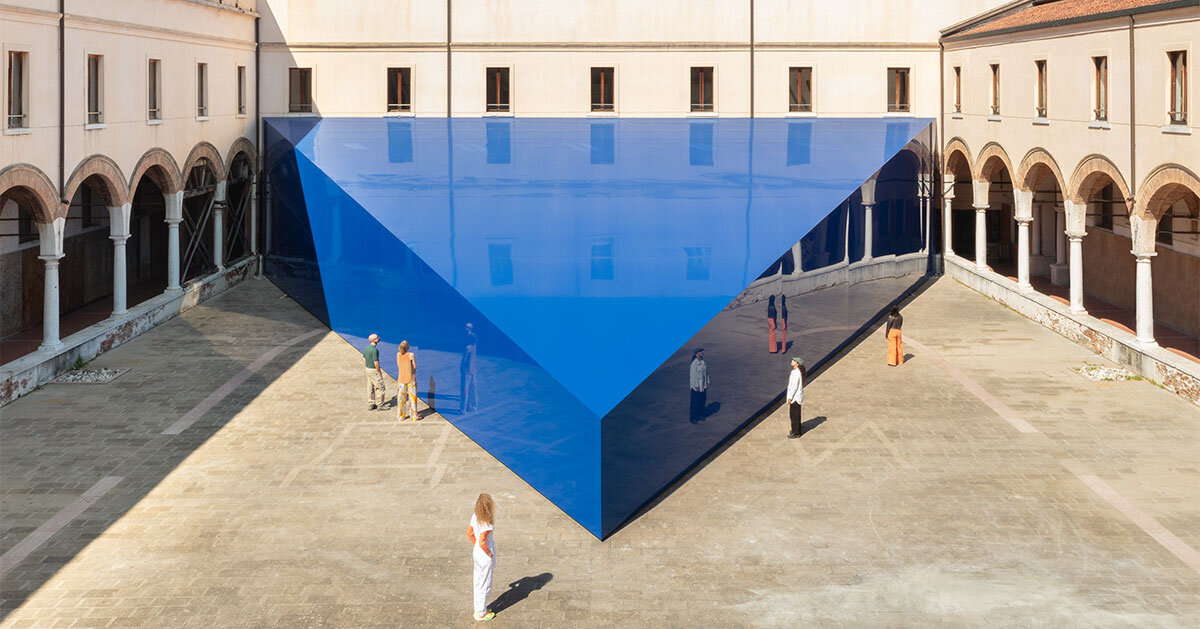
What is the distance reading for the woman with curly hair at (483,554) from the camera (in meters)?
13.1

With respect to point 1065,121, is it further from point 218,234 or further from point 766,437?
point 218,234

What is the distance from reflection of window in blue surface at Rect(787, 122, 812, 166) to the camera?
27.6m

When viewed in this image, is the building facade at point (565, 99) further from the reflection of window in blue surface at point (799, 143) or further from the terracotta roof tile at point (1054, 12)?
the reflection of window in blue surface at point (799, 143)

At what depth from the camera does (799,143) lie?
3061 cm

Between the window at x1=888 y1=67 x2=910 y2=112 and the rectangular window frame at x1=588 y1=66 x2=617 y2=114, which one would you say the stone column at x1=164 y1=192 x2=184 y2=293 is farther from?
the window at x1=888 y1=67 x2=910 y2=112

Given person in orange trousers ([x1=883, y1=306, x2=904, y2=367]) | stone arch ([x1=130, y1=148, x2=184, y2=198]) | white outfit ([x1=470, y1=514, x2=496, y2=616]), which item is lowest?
white outfit ([x1=470, y1=514, x2=496, y2=616])

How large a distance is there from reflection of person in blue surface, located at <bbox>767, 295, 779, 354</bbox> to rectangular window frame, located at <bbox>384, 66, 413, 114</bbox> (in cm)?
1892

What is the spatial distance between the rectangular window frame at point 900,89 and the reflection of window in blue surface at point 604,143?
829 cm

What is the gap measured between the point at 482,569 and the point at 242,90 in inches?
1012

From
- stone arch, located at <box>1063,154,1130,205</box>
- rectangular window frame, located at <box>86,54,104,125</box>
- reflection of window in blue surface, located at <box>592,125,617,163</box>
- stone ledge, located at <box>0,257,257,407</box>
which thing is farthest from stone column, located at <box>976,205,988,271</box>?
rectangular window frame, located at <box>86,54,104,125</box>

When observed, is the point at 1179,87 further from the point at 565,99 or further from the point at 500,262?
the point at 565,99

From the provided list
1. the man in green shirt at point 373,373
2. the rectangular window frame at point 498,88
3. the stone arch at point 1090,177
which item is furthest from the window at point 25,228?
the stone arch at point 1090,177

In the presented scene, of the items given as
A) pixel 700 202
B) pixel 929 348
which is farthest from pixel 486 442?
pixel 929 348

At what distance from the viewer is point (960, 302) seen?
31.8m
